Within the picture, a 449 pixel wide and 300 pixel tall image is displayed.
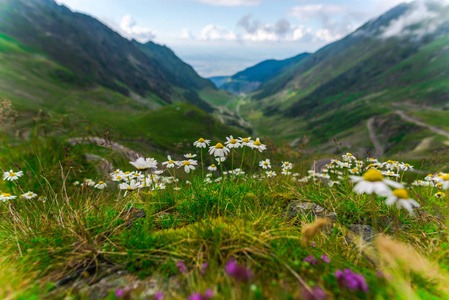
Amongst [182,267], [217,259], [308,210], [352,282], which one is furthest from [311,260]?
[308,210]

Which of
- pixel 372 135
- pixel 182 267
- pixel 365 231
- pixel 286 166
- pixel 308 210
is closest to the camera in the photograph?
pixel 182 267

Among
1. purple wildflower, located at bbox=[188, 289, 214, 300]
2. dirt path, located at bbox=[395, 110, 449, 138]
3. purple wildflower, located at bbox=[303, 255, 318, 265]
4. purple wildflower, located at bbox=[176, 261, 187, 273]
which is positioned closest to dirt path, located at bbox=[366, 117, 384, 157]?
dirt path, located at bbox=[395, 110, 449, 138]

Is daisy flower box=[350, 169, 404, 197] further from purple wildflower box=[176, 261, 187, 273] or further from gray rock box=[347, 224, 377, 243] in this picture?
purple wildflower box=[176, 261, 187, 273]

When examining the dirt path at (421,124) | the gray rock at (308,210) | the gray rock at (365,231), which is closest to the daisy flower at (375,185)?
the gray rock at (365,231)

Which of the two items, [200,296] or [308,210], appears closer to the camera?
[200,296]

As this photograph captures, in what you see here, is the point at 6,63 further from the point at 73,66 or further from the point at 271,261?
the point at 271,261

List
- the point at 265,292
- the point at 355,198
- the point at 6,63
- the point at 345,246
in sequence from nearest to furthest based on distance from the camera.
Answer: the point at 265,292
the point at 345,246
the point at 355,198
the point at 6,63

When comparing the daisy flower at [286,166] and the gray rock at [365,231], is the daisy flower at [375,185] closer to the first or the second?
the gray rock at [365,231]

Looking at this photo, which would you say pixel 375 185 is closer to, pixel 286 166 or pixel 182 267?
pixel 182 267

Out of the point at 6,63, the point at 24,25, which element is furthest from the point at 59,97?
the point at 24,25

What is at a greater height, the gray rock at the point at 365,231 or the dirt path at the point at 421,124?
the gray rock at the point at 365,231

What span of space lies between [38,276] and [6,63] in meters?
183

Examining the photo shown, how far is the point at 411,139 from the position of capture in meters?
126

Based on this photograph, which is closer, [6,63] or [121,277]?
[121,277]
